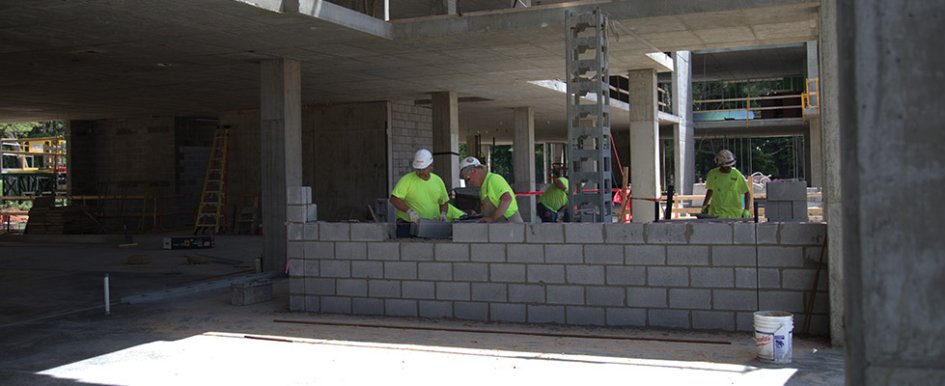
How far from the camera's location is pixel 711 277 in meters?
8.26

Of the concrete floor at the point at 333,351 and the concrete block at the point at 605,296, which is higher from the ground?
the concrete block at the point at 605,296

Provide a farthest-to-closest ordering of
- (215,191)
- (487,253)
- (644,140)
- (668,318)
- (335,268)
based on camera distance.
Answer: (215,191), (644,140), (335,268), (487,253), (668,318)

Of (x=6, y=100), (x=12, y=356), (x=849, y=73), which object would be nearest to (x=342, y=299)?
(x=12, y=356)

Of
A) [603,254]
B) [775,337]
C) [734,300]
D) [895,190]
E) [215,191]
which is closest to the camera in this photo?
[895,190]

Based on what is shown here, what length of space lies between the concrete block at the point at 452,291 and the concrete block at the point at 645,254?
6.16ft

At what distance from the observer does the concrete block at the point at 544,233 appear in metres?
8.83

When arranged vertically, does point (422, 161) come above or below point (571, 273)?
above

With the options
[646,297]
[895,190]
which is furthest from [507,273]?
A: [895,190]

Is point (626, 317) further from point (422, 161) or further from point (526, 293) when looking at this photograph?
point (422, 161)

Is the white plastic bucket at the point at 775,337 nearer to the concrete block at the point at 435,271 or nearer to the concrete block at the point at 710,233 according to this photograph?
the concrete block at the point at 710,233

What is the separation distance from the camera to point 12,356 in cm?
802

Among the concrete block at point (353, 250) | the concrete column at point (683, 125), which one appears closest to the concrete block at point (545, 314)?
the concrete block at point (353, 250)

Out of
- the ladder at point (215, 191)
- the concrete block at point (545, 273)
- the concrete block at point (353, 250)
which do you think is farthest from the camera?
the ladder at point (215, 191)

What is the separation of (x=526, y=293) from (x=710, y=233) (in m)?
2.07
